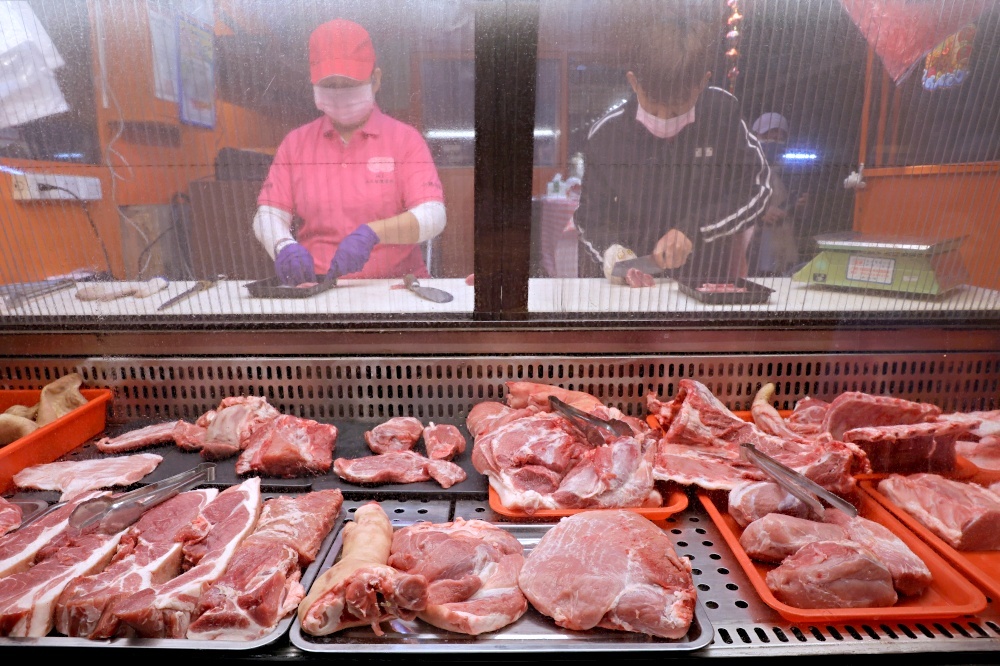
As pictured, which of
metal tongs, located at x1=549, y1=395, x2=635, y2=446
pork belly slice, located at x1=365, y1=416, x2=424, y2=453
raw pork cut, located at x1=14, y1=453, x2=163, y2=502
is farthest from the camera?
pork belly slice, located at x1=365, y1=416, x2=424, y2=453

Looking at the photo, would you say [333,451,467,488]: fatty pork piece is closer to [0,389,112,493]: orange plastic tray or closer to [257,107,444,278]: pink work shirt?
[257,107,444,278]: pink work shirt

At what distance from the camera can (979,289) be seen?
7.39 feet

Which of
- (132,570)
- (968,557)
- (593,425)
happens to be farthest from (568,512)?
(132,570)

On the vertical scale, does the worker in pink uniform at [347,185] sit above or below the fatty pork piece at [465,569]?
above

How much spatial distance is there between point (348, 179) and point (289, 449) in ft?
3.19

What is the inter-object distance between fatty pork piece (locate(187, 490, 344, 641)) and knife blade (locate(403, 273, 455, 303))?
31.4 inches

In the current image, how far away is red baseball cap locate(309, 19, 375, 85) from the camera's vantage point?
202 centimetres

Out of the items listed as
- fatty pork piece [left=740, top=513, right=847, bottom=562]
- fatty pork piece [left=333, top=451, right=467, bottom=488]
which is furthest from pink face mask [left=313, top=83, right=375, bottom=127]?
fatty pork piece [left=740, top=513, right=847, bottom=562]

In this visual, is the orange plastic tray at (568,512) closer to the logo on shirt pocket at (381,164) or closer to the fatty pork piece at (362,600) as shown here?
the fatty pork piece at (362,600)

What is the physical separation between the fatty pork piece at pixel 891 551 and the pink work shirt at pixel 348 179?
162 centimetres

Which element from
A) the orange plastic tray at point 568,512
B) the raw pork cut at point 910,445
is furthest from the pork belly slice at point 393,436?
the raw pork cut at point 910,445

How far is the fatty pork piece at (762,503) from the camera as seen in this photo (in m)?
1.73

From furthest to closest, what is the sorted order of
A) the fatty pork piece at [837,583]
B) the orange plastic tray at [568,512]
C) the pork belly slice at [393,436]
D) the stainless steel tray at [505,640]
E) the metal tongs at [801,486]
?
the pork belly slice at [393,436] < the orange plastic tray at [568,512] < the metal tongs at [801,486] < the fatty pork piece at [837,583] < the stainless steel tray at [505,640]

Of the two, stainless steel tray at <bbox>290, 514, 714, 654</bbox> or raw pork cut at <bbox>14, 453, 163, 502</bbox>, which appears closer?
stainless steel tray at <bbox>290, 514, 714, 654</bbox>
